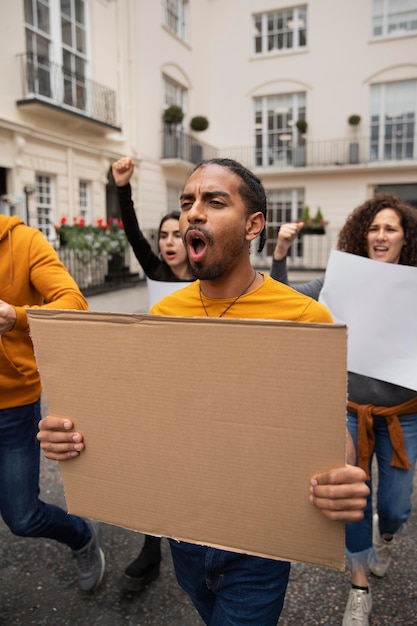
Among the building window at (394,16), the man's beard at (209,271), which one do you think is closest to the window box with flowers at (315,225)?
the building window at (394,16)

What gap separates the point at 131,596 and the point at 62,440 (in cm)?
147

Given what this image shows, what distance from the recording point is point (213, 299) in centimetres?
147

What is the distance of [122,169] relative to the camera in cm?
239

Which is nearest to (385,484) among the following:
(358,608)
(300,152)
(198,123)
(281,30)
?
(358,608)

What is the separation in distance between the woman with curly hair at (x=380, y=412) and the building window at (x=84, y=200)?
1236 centimetres

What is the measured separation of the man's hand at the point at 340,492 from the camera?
1046 millimetres

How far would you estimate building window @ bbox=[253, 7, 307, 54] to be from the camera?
63.2 ft

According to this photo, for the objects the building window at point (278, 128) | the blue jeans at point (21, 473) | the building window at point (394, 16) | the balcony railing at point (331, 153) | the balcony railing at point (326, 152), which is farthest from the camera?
the building window at point (278, 128)

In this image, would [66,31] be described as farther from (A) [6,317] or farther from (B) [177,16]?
(A) [6,317]

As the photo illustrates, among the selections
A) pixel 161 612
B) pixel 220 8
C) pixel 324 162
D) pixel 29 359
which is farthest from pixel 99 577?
pixel 220 8

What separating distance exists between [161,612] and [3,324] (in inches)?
58.7

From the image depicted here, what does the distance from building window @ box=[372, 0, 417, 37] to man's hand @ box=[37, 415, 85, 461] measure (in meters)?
21.0

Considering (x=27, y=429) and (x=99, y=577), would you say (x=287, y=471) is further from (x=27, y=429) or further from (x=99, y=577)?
(x=99, y=577)

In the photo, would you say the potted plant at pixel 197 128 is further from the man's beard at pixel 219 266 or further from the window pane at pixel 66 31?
A: the man's beard at pixel 219 266
